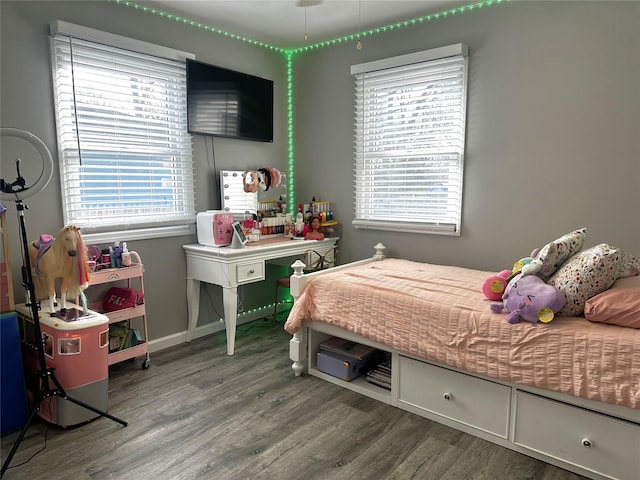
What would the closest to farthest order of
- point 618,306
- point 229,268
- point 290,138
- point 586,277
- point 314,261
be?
1. point 618,306
2. point 586,277
3. point 229,268
4. point 314,261
5. point 290,138

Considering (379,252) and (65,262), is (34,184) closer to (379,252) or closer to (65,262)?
(65,262)

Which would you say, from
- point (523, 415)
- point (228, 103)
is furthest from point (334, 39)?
point (523, 415)

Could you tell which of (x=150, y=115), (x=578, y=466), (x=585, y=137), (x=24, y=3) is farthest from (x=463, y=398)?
(x=24, y=3)

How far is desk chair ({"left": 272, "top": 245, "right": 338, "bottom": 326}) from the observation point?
12.2 feet

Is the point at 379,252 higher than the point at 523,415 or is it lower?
higher

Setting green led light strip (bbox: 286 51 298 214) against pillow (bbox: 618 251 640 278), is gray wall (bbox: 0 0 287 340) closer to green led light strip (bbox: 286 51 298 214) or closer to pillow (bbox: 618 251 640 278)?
green led light strip (bbox: 286 51 298 214)

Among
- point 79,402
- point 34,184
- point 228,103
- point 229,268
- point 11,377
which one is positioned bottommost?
point 79,402

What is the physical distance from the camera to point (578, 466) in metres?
1.92

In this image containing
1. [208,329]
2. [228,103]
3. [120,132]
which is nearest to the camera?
[120,132]

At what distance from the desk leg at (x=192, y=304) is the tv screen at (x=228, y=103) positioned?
1.18 meters

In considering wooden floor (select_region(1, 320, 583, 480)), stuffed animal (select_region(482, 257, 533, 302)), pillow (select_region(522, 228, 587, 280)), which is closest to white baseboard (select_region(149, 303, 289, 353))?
wooden floor (select_region(1, 320, 583, 480))

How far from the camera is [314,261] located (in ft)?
12.4

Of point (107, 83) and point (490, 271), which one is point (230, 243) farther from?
point (490, 271)

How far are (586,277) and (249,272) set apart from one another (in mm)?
2128
